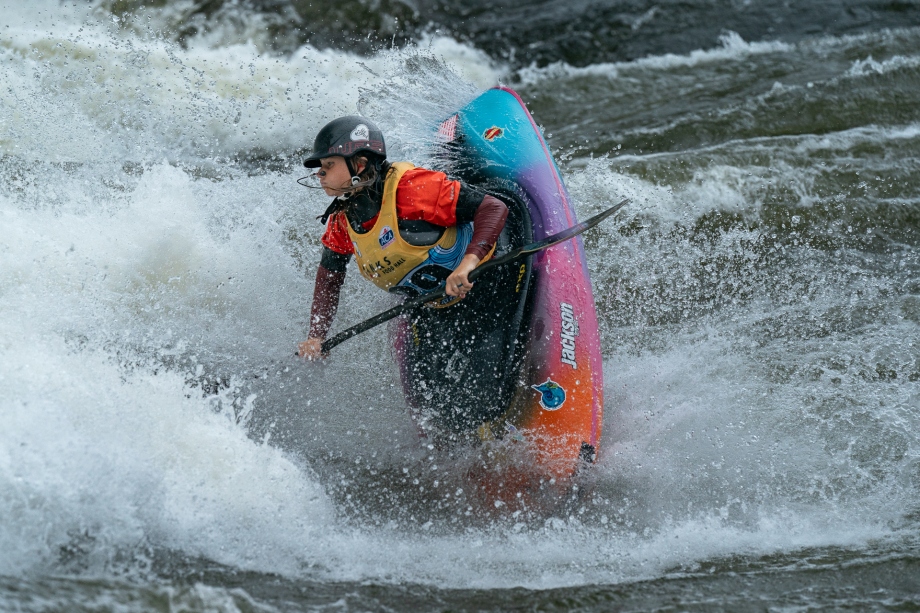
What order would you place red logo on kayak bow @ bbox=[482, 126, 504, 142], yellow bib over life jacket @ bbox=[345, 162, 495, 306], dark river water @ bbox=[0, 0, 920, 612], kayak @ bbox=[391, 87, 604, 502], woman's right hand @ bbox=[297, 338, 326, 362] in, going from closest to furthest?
1. dark river water @ bbox=[0, 0, 920, 612]
2. yellow bib over life jacket @ bbox=[345, 162, 495, 306]
3. kayak @ bbox=[391, 87, 604, 502]
4. woman's right hand @ bbox=[297, 338, 326, 362]
5. red logo on kayak bow @ bbox=[482, 126, 504, 142]

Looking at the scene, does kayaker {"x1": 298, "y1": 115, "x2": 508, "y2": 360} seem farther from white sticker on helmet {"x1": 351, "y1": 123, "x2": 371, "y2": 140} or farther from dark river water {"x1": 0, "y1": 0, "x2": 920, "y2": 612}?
dark river water {"x1": 0, "y1": 0, "x2": 920, "y2": 612}

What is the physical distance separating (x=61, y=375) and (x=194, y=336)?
4.06 ft

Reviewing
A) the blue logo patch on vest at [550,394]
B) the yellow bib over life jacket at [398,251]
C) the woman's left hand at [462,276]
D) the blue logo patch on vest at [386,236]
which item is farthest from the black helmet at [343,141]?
the blue logo patch on vest at [550,394]

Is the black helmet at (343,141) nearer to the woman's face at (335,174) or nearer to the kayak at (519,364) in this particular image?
the woman's face at (335,174)

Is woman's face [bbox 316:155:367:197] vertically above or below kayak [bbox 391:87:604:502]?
above

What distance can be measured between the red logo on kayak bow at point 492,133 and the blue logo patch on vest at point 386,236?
4.04ft

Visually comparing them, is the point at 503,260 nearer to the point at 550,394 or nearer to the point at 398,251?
the point at 398,251

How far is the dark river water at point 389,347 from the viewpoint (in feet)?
10.6

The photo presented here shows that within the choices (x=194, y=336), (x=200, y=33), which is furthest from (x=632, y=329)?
(x=200, y=33)

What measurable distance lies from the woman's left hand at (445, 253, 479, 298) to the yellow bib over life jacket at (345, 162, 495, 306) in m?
0.11

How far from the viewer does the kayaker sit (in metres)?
3.52

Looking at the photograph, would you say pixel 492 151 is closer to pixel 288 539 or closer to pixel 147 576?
pixel 288 539

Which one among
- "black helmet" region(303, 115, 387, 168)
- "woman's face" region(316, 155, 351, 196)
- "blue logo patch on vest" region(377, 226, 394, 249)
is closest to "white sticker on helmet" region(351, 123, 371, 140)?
"black helmet" region(303, 115, 387, 168)

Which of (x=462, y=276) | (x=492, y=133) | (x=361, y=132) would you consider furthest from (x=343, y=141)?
(x=492, y=133)
